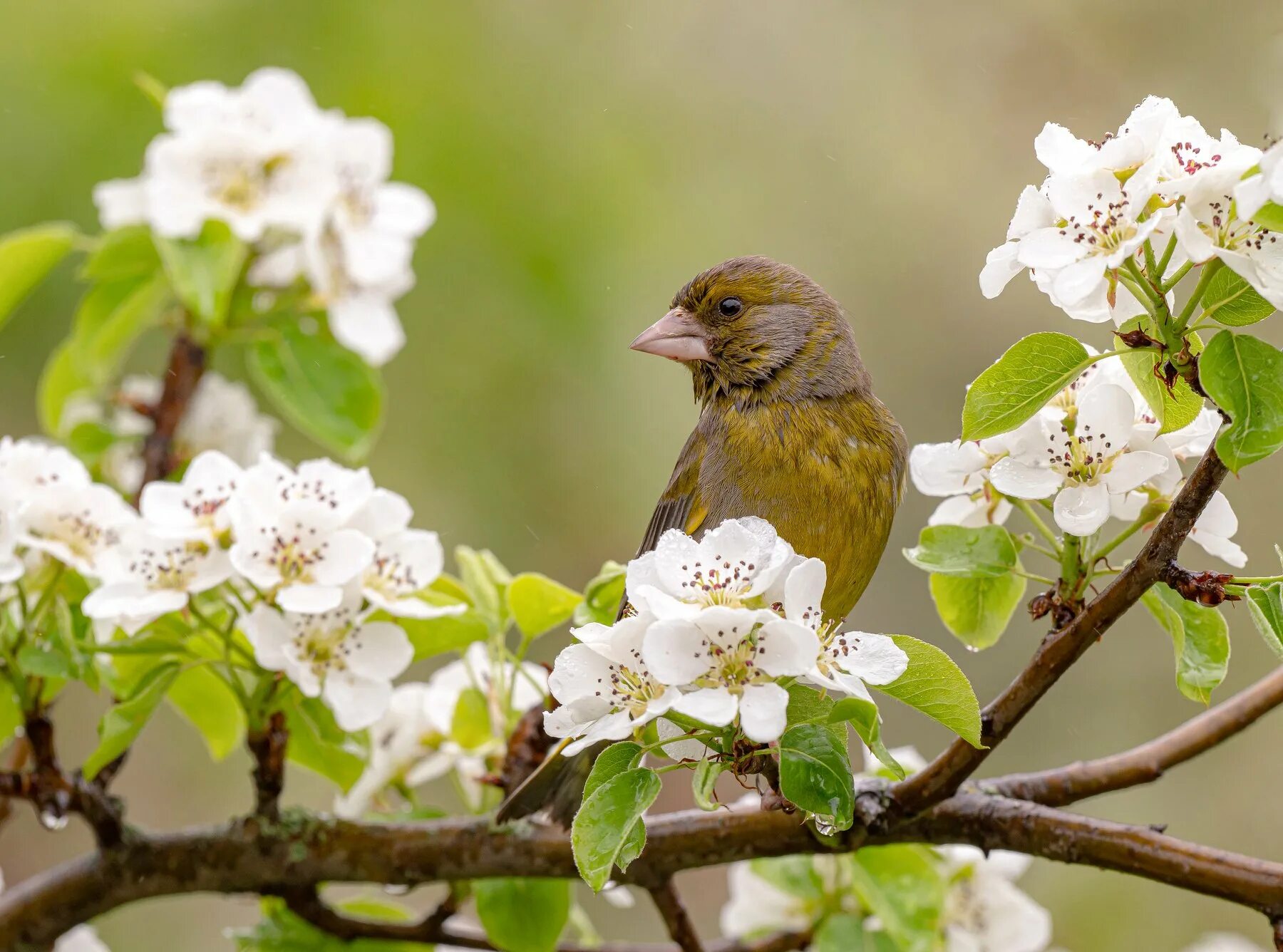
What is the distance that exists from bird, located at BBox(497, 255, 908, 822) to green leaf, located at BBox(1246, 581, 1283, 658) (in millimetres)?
1107

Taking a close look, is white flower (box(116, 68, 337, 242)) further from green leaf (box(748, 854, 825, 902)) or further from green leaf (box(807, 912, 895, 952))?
green leaf (box(807, 912, 895, 952))

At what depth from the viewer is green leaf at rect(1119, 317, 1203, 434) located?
6.66 ft

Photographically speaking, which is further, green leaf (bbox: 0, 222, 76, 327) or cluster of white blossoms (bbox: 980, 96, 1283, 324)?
green leaf (bbox: 0, 222, 76, 327)

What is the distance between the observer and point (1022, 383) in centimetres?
195

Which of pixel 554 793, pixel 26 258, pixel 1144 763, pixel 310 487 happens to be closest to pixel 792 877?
pixel 554 793

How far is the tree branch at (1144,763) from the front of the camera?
8.17ft

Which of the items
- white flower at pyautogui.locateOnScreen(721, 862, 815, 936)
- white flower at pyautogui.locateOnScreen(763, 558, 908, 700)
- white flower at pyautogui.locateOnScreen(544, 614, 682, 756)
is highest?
white flower at pyautogui.locateOnScreen(763, 558, 908, 700)

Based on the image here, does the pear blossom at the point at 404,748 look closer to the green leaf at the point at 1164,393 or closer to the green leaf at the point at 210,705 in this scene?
the green leaf at the point at 210,705

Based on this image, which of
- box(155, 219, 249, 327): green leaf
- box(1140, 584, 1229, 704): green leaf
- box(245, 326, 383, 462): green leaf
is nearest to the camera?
box(1140, 584, 1229, 704): green leaf

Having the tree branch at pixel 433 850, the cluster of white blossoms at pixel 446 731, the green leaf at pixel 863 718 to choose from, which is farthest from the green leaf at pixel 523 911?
the green leaf at pixel 863 718

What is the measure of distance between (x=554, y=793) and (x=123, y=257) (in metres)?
1.60

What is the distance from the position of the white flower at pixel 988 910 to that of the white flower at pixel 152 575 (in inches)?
65.3

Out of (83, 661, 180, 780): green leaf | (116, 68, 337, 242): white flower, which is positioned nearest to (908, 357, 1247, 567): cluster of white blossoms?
(83, 661, 180, 780): green leaf

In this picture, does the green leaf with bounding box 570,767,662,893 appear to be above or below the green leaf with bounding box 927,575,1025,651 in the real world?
below
